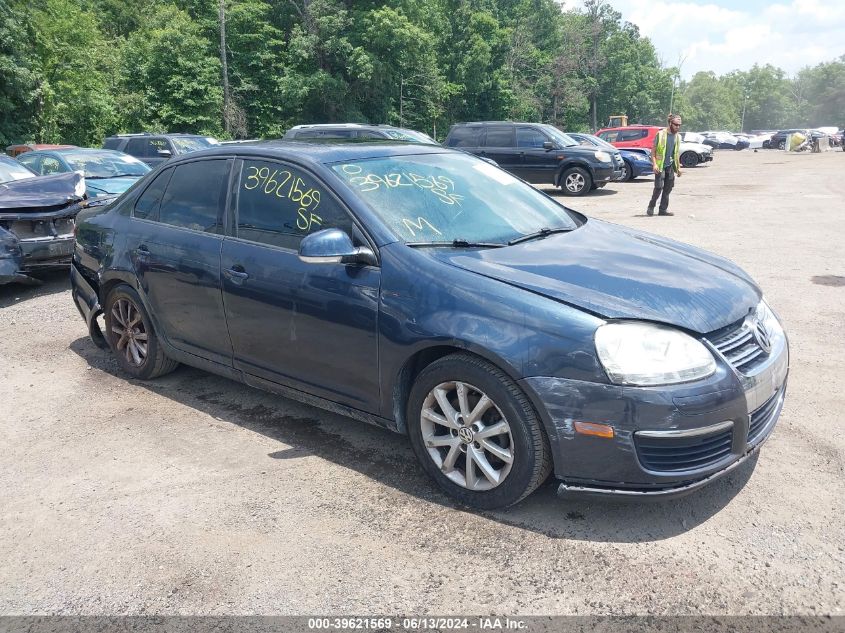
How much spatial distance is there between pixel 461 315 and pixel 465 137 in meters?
16.0

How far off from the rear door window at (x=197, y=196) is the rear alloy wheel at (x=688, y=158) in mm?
29286

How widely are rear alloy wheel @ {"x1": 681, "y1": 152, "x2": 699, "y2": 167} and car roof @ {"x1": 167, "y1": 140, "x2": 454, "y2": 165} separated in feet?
93.7

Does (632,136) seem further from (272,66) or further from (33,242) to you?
(272,66)

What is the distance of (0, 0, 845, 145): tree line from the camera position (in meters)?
31.8

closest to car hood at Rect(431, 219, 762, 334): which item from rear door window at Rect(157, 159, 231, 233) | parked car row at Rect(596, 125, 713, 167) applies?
rear door window at Rect(157, 159, 231, 233)

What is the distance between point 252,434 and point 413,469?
44.0 inches

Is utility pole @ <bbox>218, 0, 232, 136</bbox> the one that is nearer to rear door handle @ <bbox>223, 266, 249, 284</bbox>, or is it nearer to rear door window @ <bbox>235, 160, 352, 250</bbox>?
rear door window @ <bbox>235, 160, 352, 250</bbox>

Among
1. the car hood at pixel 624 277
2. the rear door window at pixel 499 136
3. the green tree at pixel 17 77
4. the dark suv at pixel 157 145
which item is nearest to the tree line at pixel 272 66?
the green tree at pixel 17 77

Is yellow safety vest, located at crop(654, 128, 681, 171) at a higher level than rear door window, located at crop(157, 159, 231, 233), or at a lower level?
higher

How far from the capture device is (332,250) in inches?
134

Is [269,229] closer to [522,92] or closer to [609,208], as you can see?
[609,208]

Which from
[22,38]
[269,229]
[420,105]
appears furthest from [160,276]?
[420,105]

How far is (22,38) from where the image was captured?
2948cm

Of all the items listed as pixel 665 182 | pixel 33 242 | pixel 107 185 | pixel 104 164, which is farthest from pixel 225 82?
pixel 33 242
